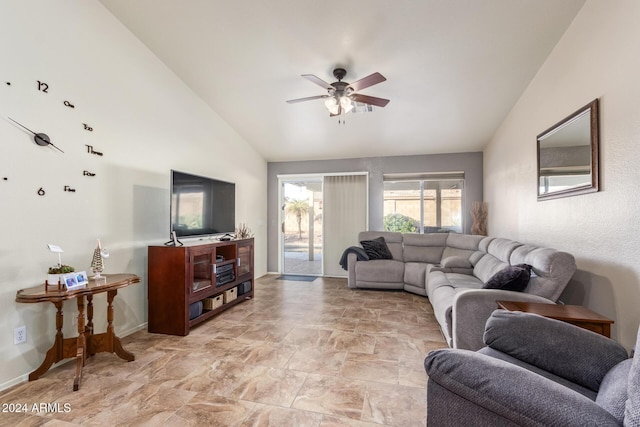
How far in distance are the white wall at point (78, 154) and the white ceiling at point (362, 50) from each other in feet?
1.42

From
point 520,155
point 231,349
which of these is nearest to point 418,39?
point 520,155

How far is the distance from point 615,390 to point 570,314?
1.08m

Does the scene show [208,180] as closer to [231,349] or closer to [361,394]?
[231,349]

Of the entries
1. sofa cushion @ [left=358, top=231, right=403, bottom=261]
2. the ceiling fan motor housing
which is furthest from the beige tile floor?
the ceiling fan motor housing

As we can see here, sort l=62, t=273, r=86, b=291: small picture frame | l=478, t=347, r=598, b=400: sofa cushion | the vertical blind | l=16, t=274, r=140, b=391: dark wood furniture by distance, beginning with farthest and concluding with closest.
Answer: the vertical blind < l=62, t=273, r=86, b=291: small picture frame < l=16, t=274, r=140, b=391: dark wood furniture < l=478, t=347, r=598, b=400: sofa cushion

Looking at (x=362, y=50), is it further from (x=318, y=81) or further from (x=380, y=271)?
(x=380, y=271)

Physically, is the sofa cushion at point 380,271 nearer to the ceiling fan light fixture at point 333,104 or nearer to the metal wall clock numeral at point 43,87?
the ceiling fan light fixture at point 333,104

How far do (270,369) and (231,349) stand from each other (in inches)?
21.3

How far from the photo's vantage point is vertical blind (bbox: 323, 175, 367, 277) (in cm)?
600

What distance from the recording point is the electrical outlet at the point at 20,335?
216 centimetres

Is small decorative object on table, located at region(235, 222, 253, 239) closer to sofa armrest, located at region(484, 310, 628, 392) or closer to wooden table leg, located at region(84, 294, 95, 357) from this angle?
wooden table leg, located at region(84, 294, 95, 357)

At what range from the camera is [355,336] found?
2.98 m

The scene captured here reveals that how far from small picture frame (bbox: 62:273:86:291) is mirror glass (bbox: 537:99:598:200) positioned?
12.6 feet

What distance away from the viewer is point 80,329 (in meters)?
2.22
